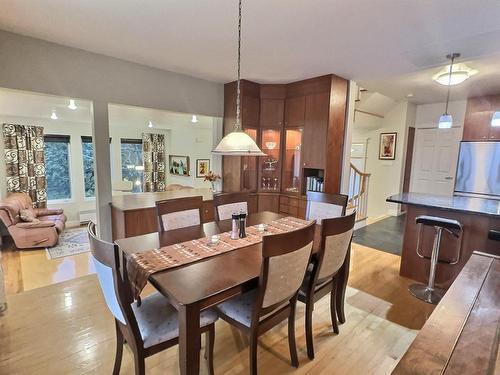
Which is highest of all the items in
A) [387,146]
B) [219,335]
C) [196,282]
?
[387,146]

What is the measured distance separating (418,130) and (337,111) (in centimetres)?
345

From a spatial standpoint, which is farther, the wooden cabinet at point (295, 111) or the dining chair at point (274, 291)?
the wooden cabinet at point (295, 111)

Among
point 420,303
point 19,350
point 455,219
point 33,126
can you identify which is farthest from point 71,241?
point 455,219

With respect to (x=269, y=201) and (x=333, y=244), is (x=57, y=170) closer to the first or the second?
(x=269, y=201)

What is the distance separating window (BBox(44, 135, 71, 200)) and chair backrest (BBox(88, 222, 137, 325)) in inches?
254

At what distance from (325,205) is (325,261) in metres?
1.08

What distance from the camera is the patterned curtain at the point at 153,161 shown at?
25.6 feet

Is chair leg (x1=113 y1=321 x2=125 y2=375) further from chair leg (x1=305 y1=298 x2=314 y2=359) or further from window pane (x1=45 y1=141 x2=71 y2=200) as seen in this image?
window pane (x1=45 y1=141 x2=71 y2=200)

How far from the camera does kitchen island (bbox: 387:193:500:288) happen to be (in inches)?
103

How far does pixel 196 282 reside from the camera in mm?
1466

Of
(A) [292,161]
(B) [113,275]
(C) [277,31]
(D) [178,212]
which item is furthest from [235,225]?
(A) [292,161]

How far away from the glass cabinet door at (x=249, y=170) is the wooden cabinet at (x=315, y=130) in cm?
85

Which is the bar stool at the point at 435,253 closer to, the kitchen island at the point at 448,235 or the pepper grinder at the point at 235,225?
the kitchen island at the point at 448,235

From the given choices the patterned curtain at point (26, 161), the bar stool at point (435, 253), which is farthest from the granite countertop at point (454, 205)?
the patterned curtain at point (26, 161)
